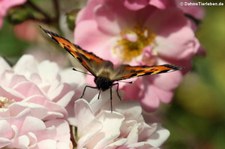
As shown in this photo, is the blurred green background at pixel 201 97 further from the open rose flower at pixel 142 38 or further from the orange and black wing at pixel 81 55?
the orange and black wing at pixel 81 55

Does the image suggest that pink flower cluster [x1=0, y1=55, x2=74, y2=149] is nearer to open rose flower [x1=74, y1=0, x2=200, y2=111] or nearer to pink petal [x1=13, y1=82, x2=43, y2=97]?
pink petal [x1=13, y1=82, x2=43, y2=97]

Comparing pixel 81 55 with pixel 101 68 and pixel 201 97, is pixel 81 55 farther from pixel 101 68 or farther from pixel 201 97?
pixel 201 97

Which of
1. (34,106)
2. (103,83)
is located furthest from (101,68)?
(34,106)

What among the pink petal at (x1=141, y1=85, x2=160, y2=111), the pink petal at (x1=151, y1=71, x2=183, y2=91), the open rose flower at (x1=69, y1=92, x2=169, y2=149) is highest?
the open rose flower at (x1=69, y1=92, x2=169, y2=149)

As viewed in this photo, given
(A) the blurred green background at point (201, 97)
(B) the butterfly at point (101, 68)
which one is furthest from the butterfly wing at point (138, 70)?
(A) the blurred green background at point (201, 97)

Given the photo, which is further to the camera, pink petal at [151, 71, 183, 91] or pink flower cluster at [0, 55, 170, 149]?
pink petal at [151, 71, 183, 91]

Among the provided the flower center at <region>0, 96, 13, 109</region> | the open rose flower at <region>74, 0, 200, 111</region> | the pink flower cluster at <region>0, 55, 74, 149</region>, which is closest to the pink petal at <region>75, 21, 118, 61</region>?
the open rose flower at <region>74, 0, 200, 111</region>

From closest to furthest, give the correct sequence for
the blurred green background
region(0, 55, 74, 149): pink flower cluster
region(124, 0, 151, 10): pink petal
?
region(0, 55, 74, 149): pink flower cluster < region(124, 0, 151, 10): pink petal < the blurred green background
